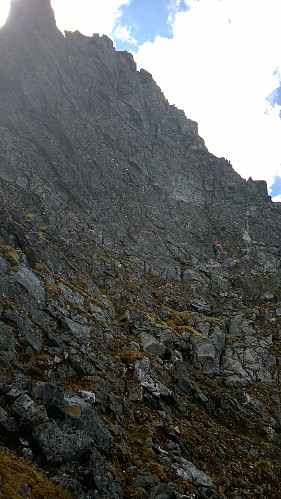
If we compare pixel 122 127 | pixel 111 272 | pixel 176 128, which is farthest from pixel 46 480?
pixel 176 128

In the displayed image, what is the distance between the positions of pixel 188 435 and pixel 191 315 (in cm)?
1586

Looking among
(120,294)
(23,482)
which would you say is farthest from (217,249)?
(23,482)

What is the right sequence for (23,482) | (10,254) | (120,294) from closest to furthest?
(23,482) < (10,254) < (120,294)

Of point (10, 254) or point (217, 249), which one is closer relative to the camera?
point (10, 254)

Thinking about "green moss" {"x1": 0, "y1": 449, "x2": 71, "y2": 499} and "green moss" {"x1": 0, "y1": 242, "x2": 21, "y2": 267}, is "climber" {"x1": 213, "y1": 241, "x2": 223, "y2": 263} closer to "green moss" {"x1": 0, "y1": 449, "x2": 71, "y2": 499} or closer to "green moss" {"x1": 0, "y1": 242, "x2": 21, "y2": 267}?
"green moss" {"x1": 0, "y1": 242, "x2": 21, "y2": 267}

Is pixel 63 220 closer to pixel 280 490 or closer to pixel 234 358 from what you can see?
pixel 234 358

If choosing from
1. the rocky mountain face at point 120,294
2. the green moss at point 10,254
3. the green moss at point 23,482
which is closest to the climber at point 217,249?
the rocky mountain face at point 120,294

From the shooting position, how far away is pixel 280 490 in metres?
20.2

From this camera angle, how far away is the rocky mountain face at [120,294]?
1526cm

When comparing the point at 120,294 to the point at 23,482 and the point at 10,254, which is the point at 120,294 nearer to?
the point at 10,254

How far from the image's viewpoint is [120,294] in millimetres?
34625

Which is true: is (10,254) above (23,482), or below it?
above

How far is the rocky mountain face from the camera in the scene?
15258 mm

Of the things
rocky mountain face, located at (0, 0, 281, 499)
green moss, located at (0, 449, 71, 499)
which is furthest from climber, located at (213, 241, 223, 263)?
green moss, located at (0, 449, 71, 499)
